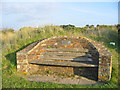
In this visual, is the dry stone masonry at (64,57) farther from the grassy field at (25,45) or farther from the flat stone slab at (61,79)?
the grassy field at (25,45)

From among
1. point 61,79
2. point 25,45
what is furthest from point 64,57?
point 25,45

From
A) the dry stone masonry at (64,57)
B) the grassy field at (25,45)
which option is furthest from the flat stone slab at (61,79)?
the grassy field at (25,45)

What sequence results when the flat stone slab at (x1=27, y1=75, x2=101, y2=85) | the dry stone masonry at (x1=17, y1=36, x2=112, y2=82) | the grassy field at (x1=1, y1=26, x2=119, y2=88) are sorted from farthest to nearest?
the dry stone masonry at (x1=17, y1=36, x2=112, y2=82) < the flat stone slab at (x1=27, y1=75, x2=101, y2=85) < the grassy field at (x1=1, y1=26, x2=119, y2=88)

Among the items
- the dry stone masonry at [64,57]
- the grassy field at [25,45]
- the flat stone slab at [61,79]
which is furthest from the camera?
the dry stone masonry at [64,57]

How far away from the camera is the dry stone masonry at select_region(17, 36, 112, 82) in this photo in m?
6.19

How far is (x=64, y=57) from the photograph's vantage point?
22.3 feet

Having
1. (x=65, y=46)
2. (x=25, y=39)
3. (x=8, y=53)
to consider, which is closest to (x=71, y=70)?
(x=65, y=46)

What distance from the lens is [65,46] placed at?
704cm

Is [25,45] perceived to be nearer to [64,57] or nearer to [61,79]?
[64,57]

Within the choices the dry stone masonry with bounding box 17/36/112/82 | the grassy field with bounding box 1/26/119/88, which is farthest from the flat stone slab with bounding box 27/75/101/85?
the grassy field with bounding box 1/26/119/88

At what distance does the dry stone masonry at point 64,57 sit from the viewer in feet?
20.3

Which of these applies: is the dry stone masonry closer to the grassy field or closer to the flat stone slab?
the flat stone slab

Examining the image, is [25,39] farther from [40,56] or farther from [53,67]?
[53,67]

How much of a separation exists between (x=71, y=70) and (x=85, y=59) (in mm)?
873
